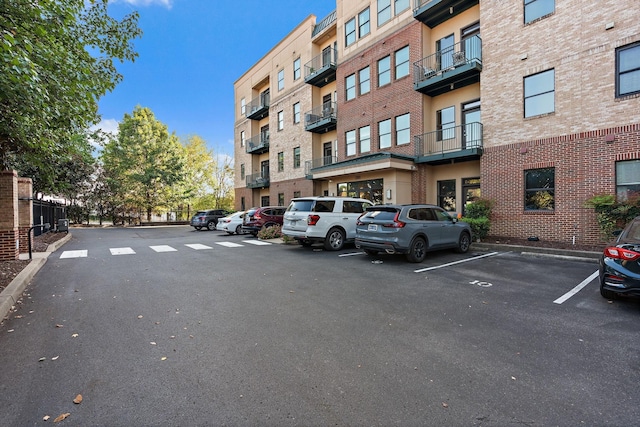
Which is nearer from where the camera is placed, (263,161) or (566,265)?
(566,265)

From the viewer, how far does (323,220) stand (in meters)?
11.2

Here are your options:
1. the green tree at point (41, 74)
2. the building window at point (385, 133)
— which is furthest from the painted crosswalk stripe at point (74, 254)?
the building window at point (385, 133)

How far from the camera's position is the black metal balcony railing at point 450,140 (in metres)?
13.9

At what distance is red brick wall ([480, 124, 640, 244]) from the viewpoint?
1039cm

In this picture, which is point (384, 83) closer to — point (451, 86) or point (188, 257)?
point (451, 86)

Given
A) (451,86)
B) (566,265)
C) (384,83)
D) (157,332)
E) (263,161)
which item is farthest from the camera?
(263,161)

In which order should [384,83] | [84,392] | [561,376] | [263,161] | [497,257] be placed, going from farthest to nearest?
[263,161] < [384,83] < [497,257] < [561,376] < [84,392]

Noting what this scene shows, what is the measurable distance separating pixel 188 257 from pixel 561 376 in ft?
32.8

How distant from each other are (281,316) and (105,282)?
4.73 meters

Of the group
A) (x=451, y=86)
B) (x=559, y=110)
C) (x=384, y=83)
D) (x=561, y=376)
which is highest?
(x=384, y=83)

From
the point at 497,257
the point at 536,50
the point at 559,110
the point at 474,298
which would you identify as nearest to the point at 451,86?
the point at 536,50

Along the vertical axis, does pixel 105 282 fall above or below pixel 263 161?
below

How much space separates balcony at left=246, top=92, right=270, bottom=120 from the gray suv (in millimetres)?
22201

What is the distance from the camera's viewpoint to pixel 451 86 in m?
14.8
